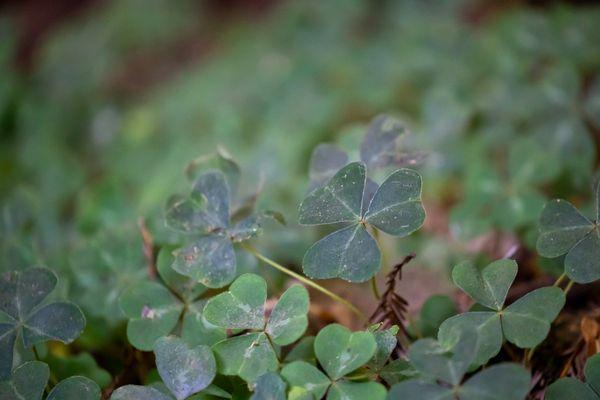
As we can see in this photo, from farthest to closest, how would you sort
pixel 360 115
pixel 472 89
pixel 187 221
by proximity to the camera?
pixel 360 115 < pixel 472 89 < pixel 187 221

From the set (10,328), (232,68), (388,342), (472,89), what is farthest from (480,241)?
(232,68)

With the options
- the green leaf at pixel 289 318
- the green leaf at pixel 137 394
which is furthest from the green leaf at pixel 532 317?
the green leaf at pixel 137 394

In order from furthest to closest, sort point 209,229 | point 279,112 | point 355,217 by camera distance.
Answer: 1. point 279,112
2. point 209,229
3. point 355,217

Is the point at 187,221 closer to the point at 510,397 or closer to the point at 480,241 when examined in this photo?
the point at 510,397

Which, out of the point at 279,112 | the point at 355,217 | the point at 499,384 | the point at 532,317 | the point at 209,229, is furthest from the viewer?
the point at 279,112

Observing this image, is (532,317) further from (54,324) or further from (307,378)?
(54,324)

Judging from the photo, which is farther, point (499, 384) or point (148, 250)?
point (148, 250)

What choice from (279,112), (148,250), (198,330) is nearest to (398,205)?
(198,330)

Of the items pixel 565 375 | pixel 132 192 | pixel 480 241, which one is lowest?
pixel 132 192
